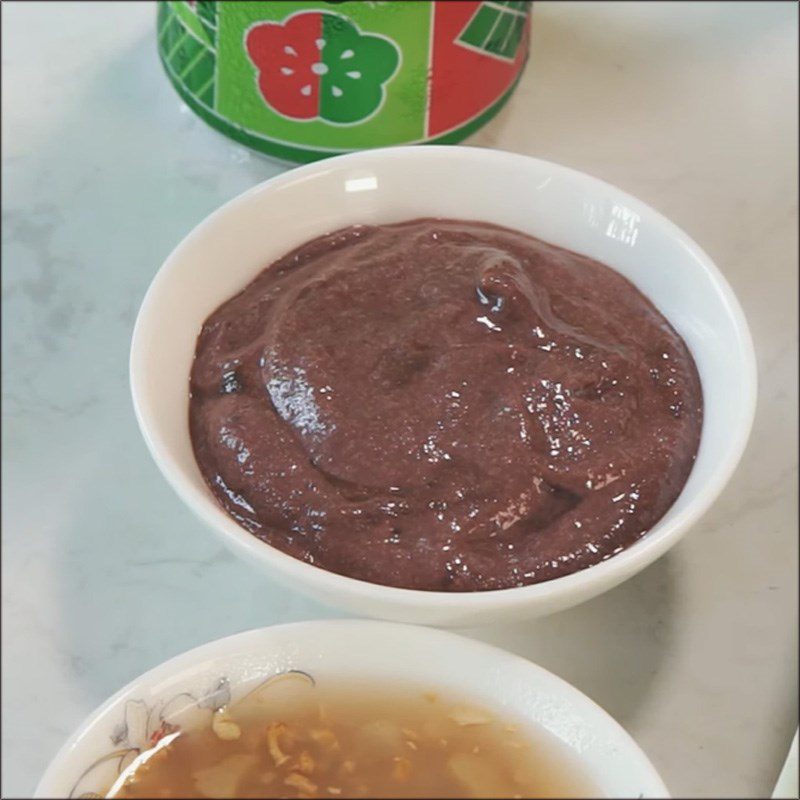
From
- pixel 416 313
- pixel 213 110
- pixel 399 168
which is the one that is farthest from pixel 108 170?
pixel 416 313

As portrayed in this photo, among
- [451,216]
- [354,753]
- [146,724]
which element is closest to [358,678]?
[354,753]

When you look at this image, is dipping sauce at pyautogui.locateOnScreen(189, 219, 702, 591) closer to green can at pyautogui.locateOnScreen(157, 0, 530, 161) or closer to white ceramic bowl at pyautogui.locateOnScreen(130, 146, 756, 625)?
white ceramic bowl at pyautogui.locateOnScreen(130, 146, 756, 625)

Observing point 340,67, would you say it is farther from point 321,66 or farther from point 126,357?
point 126,357

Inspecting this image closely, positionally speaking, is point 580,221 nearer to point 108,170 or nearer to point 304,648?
point 304,648

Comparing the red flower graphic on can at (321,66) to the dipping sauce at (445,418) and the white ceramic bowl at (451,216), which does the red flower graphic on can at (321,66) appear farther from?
the dipping sauce at (445,418)

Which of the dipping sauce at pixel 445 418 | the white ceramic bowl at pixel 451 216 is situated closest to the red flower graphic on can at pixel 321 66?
the white ceramic bowl at pixel 451 216

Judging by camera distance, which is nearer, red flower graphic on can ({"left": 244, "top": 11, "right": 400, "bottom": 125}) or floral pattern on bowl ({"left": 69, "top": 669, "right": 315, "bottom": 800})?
floral pattern on bowl ({"left": 69, "top": 669, "right": 315, "bottom": 800})

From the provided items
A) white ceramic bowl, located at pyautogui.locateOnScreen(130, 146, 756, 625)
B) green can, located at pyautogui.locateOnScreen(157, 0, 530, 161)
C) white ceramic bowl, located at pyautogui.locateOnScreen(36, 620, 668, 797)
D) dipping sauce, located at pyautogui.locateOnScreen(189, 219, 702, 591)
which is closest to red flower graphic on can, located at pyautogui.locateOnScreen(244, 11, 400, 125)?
green can, located at pyautogui.locateOnScreen(157, 0, 530, 161)
